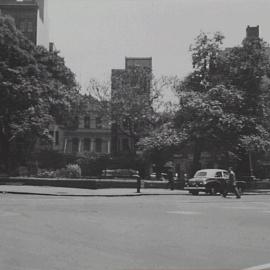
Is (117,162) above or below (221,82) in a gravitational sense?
below

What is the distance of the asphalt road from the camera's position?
8.74 metres

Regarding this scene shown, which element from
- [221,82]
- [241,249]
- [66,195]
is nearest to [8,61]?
[221,82]

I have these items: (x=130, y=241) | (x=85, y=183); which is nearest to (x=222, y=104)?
(x=85, y=183)

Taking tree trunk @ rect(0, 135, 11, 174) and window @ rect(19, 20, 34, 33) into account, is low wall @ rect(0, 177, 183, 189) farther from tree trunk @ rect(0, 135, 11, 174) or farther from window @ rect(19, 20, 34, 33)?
window @ rect(19, 20, 34, 33)

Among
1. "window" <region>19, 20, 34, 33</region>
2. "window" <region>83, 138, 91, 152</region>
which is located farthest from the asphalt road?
"window" <region>83, 138, 91, 152</region>

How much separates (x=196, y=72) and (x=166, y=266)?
40337 millimetres

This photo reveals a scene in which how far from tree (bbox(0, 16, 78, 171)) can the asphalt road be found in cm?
2871

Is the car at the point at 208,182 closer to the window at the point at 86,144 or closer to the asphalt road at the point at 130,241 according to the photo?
the asphalt road at the point at 130,241

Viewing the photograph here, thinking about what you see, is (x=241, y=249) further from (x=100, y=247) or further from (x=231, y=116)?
(x=231, y=116)

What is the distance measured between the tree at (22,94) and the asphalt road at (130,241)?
94.2 feet

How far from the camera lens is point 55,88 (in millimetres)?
51344

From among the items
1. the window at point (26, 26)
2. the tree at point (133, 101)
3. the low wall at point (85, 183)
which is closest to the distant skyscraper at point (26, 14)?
the window at point (26, 26)

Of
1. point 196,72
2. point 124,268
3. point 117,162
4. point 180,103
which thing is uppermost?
point 196,72

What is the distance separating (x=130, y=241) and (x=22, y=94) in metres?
34.9
